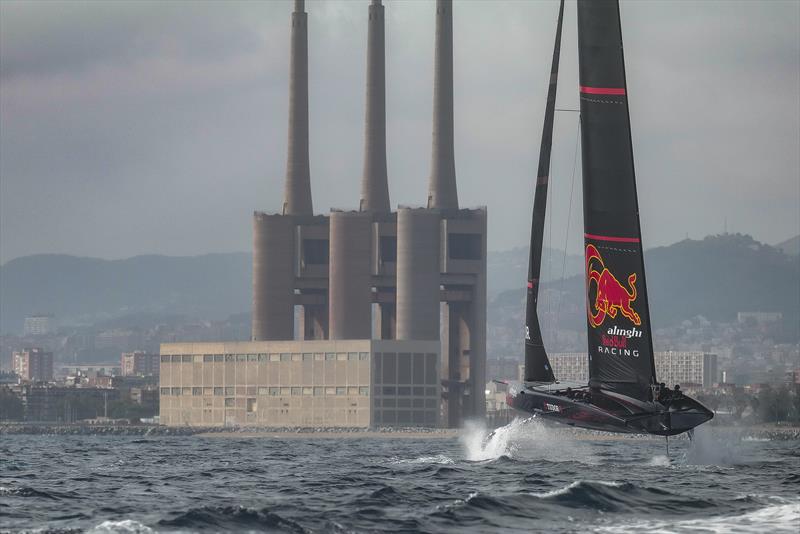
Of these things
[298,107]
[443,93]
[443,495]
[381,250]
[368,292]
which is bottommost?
[443,495]

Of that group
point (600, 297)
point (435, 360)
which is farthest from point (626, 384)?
point (435, 360)

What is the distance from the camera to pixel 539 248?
65250 millimetres

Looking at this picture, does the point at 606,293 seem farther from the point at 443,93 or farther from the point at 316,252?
the point at 316,252

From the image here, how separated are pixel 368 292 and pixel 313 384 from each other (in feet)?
39.7

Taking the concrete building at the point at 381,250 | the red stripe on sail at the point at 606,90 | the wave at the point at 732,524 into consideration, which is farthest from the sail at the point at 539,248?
the concrete building at the point at 381,250

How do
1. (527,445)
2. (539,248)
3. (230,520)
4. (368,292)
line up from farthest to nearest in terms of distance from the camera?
(368,292) → (539,248) → (527,445) → (230,520)

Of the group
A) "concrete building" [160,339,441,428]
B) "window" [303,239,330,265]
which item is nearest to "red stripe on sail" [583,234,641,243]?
"concrete building" [160,339,441,428]

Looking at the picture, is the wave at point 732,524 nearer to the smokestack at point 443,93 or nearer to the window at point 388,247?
the smokestack at point 443,93

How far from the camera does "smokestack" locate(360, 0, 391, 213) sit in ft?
603

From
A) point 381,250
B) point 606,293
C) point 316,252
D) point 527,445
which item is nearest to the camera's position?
point 606,293

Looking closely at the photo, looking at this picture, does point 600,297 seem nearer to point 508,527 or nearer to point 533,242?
point 533,242

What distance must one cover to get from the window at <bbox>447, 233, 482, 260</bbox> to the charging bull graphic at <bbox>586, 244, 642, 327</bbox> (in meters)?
133

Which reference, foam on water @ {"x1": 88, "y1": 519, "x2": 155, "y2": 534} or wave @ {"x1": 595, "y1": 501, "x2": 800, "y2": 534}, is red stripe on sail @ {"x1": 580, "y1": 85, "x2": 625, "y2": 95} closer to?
wave @ {"x1": 595, "y1": 501, "x2": 800, "y2": 534}

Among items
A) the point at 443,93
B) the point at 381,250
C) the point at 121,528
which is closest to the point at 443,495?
the point at 121,528
